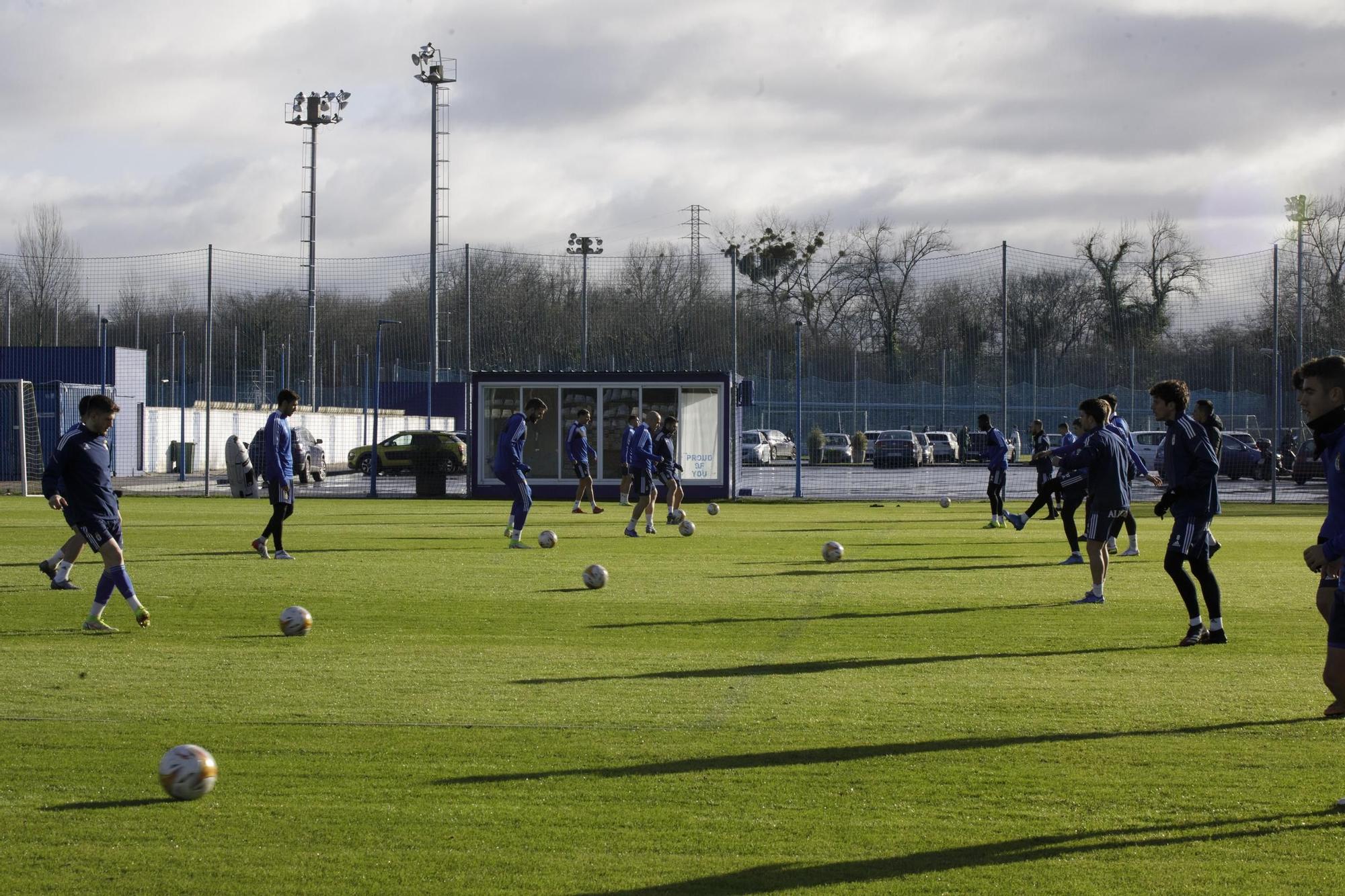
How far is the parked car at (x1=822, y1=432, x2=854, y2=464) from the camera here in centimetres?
4328

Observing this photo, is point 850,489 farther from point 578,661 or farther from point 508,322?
point 578,661

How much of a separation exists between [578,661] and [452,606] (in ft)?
11.2

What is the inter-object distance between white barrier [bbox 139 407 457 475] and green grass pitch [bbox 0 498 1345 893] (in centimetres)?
3275

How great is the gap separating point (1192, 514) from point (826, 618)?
10.9 feet

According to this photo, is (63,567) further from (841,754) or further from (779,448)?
(779,448)

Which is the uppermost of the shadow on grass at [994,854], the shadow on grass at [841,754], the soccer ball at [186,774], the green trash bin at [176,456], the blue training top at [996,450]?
the blue training top at [996,450]

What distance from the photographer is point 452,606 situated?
43.8ft

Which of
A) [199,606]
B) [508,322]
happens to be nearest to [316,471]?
[508,322]

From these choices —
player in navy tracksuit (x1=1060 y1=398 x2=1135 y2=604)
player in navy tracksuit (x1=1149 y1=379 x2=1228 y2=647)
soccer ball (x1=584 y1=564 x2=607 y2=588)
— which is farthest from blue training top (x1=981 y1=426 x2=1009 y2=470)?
player in navy tracksuit (x1=1149 y1=379 x2=1228 y2=647)

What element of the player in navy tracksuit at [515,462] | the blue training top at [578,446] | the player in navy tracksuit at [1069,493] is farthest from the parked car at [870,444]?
the player in navy tracksuit at [515,462]

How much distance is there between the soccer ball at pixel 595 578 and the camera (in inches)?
581

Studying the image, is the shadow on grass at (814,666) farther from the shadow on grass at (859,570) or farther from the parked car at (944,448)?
the parked car at (944,448)

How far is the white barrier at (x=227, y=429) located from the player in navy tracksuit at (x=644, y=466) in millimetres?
20929

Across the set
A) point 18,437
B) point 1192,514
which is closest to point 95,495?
point 1192,514
